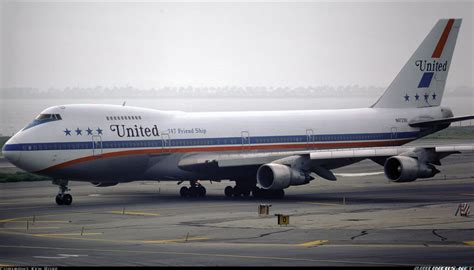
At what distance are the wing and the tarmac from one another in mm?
1777

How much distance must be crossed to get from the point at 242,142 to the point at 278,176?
563 cm

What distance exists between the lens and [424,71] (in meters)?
68.5

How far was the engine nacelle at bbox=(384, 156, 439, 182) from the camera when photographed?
185ft

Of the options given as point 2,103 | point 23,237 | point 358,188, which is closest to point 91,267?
point 23,237

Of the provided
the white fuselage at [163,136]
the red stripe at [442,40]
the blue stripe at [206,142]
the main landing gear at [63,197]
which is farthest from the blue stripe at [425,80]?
the main landing gear at [63,197]

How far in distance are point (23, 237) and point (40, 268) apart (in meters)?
11.7

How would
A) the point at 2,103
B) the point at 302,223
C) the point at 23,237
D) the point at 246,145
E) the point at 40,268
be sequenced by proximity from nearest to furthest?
the point at 40,268 < the point at 23,237 < the point at 302,223 < the point at 246,145 < the point at 2,103

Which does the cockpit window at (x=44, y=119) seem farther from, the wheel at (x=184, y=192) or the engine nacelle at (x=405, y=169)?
the engine nacelle at (x=405, y=169)

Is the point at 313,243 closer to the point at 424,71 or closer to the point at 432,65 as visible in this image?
the point at 424,71

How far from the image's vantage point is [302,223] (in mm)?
45406

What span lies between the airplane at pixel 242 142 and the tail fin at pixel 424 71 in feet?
0.22

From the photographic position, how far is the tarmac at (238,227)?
34031 millimetres

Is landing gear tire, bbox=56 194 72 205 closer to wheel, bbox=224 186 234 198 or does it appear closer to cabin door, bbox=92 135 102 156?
cabin door, bbox=92 135 102 156

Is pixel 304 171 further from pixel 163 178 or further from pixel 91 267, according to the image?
pixel 91 267
